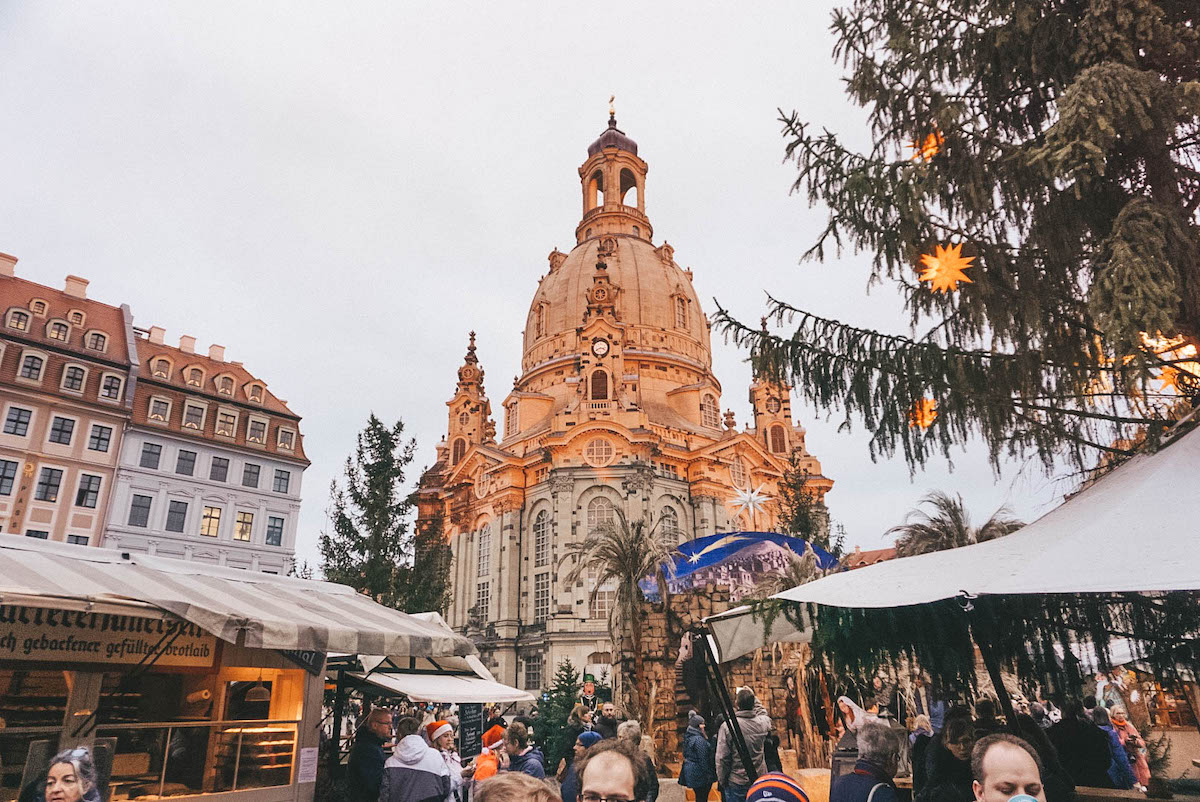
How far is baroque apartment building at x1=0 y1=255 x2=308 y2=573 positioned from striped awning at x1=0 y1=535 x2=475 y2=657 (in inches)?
1256

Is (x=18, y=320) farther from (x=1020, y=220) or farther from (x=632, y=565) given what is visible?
(x=1020, y=220)

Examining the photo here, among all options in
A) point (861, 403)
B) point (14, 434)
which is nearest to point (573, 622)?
point (14, 434)

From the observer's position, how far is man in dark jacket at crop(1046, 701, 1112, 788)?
7.30m

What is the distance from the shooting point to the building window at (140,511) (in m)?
36.3

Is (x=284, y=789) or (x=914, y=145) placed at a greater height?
(x=914, y=145)

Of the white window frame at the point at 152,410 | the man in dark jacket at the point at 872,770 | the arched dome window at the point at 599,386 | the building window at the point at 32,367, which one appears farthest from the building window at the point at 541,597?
the man in dark jacket at the point at 872,770

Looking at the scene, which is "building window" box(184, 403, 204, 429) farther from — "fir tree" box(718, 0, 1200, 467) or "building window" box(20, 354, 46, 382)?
"fir tree" box(718, 0, 1200, 467)

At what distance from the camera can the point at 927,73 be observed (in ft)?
24.5

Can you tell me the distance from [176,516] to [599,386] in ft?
91.3

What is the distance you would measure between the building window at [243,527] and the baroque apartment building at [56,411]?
630 centimetres

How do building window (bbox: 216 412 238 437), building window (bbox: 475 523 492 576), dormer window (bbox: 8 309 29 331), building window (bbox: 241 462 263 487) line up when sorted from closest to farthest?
dormer window (bbox: 8 309 29 331) < building window (bbox: 216 412 238 437) < building window (bbox: 241 462 263 487) < building window (bbox: 475 523 492 576)

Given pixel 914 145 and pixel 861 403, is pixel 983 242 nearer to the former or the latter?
pixel 914 145

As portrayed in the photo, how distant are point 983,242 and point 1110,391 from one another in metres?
1.94

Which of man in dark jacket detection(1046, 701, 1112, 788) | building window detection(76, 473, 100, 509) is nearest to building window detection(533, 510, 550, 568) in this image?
building window detection(76, 473, 100, 509)
